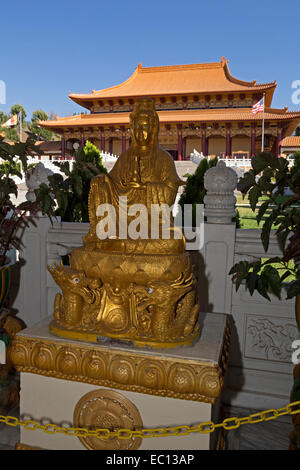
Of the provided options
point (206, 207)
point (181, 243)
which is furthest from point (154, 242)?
point (206, 207)

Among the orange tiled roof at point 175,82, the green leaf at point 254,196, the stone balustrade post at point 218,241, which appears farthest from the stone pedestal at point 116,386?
the orange tiled roof at point 175,82

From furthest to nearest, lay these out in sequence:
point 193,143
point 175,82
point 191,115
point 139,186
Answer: point 175,82 < point 193,143 < point 191,115 < point 139,186

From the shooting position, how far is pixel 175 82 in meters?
21.8

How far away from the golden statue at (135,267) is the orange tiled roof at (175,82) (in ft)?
61.2

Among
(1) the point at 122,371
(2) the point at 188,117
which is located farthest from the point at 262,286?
(2) the point at 188,117

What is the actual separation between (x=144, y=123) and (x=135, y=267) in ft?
3.38

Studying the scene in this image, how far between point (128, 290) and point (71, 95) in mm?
21867

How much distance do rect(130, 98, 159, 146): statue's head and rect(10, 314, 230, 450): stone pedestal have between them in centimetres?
138

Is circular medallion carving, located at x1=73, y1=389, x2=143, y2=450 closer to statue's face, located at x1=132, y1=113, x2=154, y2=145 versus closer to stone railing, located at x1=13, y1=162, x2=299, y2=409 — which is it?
stone railing, located at x1=13, y1=162, x2=299, y2=409

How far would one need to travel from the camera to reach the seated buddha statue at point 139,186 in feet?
7.82

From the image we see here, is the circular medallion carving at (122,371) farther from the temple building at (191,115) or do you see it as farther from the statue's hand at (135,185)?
the temple building at (191,115)

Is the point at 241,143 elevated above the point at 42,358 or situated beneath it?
elevated above

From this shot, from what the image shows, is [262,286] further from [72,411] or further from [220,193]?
[72,411]
